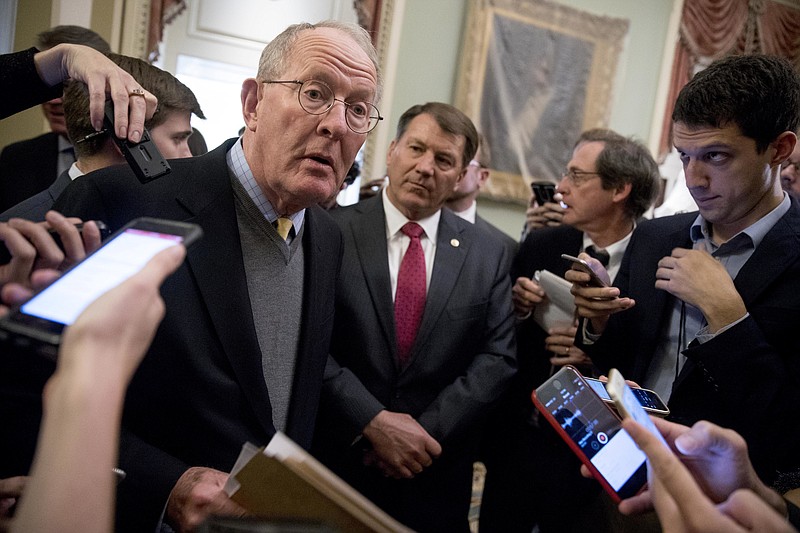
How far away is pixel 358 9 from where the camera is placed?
15.8 feet

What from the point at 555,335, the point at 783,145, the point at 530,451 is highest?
the point at 783,145

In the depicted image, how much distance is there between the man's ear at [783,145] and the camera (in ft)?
5.76

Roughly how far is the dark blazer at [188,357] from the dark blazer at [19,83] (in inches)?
7.4

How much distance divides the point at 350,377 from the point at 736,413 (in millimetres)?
1124

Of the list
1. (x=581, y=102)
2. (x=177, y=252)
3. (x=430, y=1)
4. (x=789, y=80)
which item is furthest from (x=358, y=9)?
(x=177, y=252)

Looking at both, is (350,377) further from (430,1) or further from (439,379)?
(430,1)

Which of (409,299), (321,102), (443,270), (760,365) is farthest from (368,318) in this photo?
(760,365)

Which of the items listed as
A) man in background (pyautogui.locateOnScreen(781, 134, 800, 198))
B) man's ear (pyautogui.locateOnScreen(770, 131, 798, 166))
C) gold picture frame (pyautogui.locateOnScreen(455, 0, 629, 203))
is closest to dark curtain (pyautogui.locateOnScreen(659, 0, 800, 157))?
gold picture frame (pyautogui.locateOnScreen(455, 0, 629, 203))

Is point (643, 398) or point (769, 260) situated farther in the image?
point (769, 260)

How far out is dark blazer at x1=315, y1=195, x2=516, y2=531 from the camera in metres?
2.17

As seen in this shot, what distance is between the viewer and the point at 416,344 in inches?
89.4

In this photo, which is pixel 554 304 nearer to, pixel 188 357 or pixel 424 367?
pixel 424 367

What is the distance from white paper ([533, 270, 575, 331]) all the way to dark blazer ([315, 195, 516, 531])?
12 cm

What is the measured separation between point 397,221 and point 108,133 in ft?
3.83
